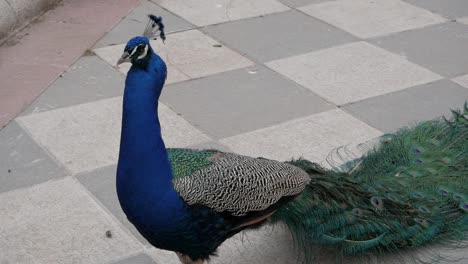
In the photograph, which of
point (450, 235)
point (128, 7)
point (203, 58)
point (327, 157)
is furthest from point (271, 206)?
point (128, 7)

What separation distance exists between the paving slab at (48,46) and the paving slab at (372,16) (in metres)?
1.52

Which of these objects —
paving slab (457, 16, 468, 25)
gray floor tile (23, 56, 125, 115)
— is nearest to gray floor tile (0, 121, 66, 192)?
gray floor tile (23, 56, 125, 115)

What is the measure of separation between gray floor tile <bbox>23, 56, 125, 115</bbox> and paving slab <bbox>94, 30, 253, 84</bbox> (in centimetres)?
10

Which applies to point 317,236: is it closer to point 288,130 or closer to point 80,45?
point 288,130

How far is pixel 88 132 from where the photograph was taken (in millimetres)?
4730

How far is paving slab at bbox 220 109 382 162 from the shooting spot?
457 centimetres

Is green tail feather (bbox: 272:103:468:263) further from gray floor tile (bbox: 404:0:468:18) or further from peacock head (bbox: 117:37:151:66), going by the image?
gray floor tile (bbox: 404:0:468:18)

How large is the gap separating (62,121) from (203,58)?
1.22 m

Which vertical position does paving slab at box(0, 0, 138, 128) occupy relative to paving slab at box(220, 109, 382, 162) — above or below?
below

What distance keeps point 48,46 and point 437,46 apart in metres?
2.71

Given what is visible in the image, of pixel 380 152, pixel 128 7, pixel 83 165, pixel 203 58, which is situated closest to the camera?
pixel 380 152

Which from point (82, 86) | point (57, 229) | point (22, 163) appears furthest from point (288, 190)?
point (82, 86)

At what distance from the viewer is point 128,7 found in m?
6.46

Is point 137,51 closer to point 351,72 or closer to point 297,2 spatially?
point 351,72
